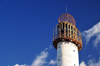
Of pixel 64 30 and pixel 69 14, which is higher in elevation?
pixel 69 14

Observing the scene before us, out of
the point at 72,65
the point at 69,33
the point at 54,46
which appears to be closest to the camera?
the point at 72,65

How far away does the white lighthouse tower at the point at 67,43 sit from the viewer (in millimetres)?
43372

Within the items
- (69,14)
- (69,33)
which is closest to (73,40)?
(69,33)

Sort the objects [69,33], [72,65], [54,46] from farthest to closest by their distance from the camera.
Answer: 1. [54,46]
2. [69,33]
3. [72,65]

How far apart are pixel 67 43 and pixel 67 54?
3281mm

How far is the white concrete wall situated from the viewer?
42.9m

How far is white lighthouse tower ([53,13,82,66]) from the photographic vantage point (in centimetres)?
4337

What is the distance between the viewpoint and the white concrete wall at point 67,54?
42.9m

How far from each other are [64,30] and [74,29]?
143 inches

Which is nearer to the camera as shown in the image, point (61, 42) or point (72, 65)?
point (72, 65)

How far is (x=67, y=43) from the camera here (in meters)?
45.3

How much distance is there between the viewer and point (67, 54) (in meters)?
43.7

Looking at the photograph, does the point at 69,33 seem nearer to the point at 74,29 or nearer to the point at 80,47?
the point at 74,29

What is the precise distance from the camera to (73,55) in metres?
44.2
